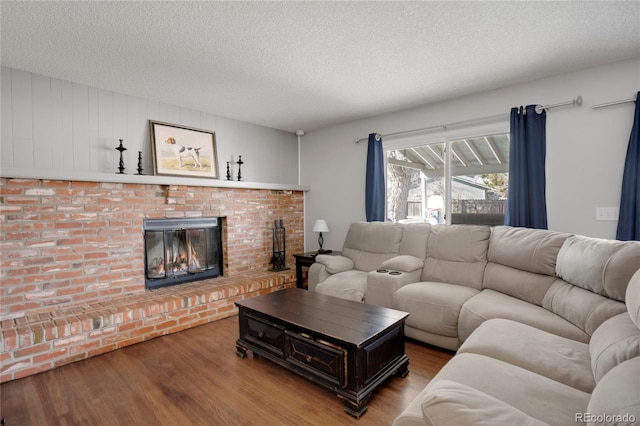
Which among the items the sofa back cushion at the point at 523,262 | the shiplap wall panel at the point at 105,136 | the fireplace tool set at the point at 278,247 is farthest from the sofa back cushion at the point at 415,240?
the shiplap wall panel at the point at 105,136

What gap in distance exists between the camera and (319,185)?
488 centimetres

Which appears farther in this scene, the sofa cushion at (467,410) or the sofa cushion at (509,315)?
the sofa cushion at (509,315)

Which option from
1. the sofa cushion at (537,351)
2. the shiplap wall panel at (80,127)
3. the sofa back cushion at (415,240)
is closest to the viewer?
the sofa cushion at (537,351)

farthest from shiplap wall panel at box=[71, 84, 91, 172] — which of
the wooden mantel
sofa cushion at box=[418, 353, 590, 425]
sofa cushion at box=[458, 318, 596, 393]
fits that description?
sofa cushion at box=[458, 318, 596, 393]

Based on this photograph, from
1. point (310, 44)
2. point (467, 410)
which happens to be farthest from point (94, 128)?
point (467, 410)

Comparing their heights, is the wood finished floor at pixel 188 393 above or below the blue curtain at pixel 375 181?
below

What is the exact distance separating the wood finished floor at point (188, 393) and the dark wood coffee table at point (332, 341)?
11 centimetres

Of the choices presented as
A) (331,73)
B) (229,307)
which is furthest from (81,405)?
(331,73)

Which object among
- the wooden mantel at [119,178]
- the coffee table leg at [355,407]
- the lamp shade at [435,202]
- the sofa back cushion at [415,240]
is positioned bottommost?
the coffee table leg at [355,407]

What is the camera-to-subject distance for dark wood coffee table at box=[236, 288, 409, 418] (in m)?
1.83

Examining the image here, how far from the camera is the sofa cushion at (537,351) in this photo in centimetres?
137

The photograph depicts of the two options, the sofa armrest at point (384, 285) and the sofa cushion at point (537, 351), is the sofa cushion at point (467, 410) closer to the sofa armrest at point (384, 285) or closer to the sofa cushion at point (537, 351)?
the sofa cushion at point (537, 351)

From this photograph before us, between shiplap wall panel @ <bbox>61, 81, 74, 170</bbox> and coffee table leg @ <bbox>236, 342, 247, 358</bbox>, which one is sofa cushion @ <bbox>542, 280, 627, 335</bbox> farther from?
shiplap wall panel @ <bbox>61, 81, 74, 170</bbox>

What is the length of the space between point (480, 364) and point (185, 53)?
282 centimetres
